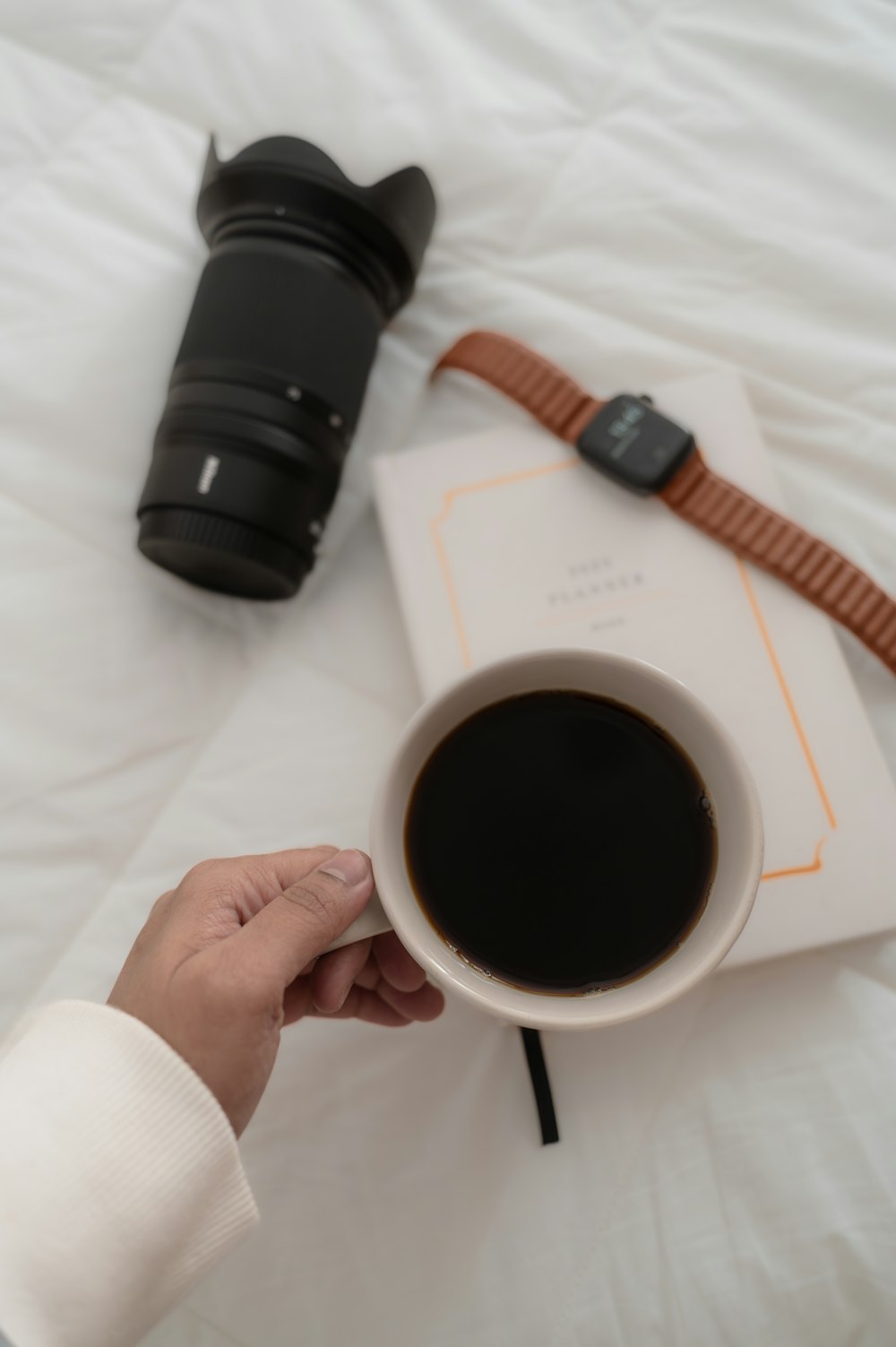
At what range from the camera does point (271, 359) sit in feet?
1.80

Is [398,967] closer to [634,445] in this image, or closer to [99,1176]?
[99,1176]

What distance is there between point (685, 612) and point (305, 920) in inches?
12.5

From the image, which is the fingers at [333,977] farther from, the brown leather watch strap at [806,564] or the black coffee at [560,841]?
the brown leather watch strap at [806,564]

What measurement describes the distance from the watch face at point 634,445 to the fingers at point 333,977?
1.07 ft

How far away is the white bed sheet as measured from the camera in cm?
52

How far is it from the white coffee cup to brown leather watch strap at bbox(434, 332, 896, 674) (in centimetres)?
19

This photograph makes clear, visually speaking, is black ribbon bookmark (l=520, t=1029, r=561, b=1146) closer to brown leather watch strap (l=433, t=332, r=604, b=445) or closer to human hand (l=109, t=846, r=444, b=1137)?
human hand (l=109, t=846, r=444, b=1137)

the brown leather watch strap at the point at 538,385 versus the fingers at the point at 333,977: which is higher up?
the brown leather watch strap at the point at 538,385

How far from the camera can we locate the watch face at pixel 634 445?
1.85ft

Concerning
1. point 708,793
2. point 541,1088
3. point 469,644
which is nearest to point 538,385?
point 469,644

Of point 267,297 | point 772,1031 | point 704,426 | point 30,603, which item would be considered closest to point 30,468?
point 30,603

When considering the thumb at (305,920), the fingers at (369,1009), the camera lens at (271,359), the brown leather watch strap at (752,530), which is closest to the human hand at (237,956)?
the thumb at (305,920)

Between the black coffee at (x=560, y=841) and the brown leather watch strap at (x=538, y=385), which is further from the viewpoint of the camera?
the brown leather watch strap at (x=538, y=385)

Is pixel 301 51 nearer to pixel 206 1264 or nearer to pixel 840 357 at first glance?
pixel 840 357
